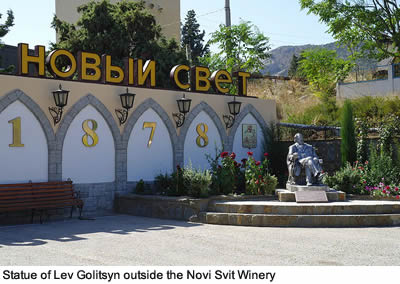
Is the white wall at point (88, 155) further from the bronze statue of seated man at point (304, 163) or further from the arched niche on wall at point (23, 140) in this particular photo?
the bronze statue of seated man at point (304, 163)

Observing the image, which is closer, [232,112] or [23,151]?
[23,151]

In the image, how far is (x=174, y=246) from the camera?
27.7 ft

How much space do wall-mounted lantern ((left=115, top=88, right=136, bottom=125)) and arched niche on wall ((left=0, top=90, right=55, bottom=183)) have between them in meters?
2.11

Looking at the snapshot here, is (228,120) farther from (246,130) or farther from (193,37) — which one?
(193,37)

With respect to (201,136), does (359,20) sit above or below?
above

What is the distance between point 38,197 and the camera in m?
12.0

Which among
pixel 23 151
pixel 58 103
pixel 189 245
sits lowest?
pixel 189 245

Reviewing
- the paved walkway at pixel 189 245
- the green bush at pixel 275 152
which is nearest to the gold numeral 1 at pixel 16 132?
the paved walkway at pixel 189 245

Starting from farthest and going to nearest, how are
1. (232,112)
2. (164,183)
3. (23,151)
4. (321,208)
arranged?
(232,112) → (164,183) → (23,151) → (321,208)

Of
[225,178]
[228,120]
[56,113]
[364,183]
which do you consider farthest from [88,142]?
[364,183]

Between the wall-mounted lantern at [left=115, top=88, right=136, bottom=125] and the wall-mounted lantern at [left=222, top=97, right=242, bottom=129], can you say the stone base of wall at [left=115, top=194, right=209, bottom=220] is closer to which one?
the wall-mounted lantern at [left=115, top=88, right=136, bottom=125]

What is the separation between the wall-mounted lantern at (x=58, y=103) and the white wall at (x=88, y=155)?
1.72ft

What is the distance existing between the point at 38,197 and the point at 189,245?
511cm

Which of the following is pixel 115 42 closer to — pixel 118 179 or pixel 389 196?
pixel 118 179
